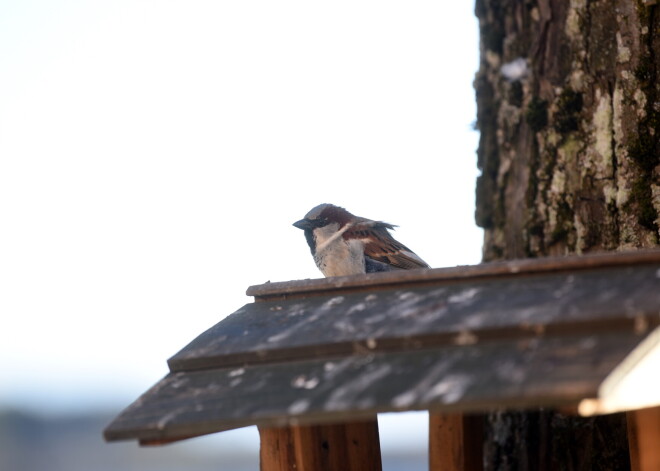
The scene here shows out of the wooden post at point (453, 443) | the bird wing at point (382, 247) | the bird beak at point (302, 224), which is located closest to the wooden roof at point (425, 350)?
the wooden post at point (453, 443)

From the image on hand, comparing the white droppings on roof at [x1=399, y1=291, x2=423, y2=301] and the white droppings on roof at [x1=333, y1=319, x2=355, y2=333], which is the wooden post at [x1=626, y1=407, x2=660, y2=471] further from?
the white droppings on roof at [x1=333, y1=319, x2=355, y2=333]

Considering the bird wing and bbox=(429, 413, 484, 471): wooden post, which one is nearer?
bbox=(429, 413, 484, 471): wooden post

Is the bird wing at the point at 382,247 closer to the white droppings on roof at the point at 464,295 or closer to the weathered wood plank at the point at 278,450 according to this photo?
the weathered wood plank at the point at 278,450

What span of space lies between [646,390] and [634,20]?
71.0 inches

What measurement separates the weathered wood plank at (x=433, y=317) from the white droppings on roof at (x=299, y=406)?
18cm

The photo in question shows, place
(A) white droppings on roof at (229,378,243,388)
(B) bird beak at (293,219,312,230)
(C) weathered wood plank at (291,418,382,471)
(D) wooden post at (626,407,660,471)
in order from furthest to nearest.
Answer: (B) bird beak at (293,219,312,230)
(C) weathered wood plank at (291,418,382,471)
(D) wooden post at (626,407,660,471)
(A) white droppings on roof at (229,378,243,388)

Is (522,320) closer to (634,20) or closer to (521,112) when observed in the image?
(634,20)

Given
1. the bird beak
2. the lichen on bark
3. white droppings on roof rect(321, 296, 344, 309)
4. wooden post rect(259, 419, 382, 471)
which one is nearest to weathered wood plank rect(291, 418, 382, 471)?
wooden post rect(259, 419, 382, 471)

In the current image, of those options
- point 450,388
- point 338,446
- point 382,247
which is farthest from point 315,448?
point 382,247

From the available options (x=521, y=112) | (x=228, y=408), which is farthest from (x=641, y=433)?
(x=521, y=112)

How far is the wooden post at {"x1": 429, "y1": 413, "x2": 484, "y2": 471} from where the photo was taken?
2.28 m

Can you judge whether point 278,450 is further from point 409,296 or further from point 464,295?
point 464,295

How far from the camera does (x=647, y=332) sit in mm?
1426

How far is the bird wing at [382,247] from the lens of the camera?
405 centimetres
